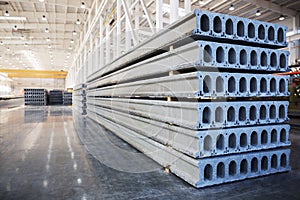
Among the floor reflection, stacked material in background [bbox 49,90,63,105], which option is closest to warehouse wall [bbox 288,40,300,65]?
the floor reflection

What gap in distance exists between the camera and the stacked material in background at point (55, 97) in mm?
23266

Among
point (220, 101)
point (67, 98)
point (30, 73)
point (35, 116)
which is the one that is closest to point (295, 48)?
point (220, 101)

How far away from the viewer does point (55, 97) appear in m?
23.5

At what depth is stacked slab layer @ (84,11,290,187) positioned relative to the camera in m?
2.27

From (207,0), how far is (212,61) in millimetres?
10619

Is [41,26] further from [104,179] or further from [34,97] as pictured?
[104,179]

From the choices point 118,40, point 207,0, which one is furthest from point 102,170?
point 207,0

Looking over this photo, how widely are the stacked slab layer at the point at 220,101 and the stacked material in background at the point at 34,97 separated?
2021 cm

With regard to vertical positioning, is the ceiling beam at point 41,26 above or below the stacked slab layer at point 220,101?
above

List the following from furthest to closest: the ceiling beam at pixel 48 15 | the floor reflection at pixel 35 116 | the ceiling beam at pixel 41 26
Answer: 1. the ceiling beam at pixel 41 26
2. the ceiling beam at pixel 48 15
3. the floor reflection at pixel 35 116

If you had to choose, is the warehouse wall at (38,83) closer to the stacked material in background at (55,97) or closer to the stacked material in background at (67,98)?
the stacked material in background at (55,97)

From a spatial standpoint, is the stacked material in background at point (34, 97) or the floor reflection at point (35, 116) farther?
the stacked material in background at point (34, 97)

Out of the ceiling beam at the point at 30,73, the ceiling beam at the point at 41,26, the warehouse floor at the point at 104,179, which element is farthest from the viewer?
the ceiling beam at the point at 30,73

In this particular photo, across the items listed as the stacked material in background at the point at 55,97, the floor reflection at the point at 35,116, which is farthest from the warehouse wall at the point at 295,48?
the stacked material in background at the point at 55,97
